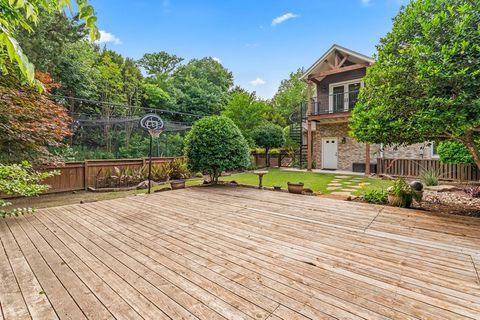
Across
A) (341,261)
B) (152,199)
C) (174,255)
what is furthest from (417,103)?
(152,199)

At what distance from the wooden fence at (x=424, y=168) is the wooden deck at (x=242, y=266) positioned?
656 cm

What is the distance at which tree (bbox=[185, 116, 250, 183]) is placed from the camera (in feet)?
24.3

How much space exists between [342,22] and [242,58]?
938 cm

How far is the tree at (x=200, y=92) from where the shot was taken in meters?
19.7

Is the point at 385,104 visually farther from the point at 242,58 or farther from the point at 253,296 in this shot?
the point at 242,58

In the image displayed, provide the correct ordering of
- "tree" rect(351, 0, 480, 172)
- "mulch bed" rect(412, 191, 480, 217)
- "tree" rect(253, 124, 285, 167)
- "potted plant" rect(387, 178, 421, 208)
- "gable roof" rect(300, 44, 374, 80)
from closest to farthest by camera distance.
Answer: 1. "tree" rect(351, 0, 480, 172)
2. "mulch bed" rect(412, 191, 480, 217)
3. "potted plant" rect(387, 178, 421, 208)
4. "gable roof" rect(300, 44, 374, 80)
5. "tree" rect(253, 124, 285, 167)

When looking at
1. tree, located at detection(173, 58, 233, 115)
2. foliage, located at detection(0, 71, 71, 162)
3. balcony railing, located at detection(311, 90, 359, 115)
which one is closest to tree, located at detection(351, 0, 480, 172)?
foliage, located at detection(0, 71, 71, 162)

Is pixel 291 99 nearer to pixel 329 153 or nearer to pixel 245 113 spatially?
pixel 245 113

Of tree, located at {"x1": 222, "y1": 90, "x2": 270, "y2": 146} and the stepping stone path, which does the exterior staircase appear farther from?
the stepping stone path

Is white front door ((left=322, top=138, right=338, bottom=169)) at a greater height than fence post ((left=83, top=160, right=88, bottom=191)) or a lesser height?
greater

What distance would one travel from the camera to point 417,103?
390cm

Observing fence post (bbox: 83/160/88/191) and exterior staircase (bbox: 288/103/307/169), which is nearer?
fence post (bbox: 83/160/88/191)

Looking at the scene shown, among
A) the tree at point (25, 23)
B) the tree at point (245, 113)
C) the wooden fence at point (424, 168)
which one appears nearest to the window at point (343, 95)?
the wooden fence at point (424, 168)

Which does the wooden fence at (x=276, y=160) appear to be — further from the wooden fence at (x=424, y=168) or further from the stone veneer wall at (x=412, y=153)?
the wooden fence at (x=424, y=168)
